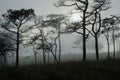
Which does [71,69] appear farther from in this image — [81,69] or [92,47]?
[92,47]

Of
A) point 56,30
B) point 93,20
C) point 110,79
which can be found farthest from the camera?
point 56,30

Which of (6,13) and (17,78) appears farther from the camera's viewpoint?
(6,13)

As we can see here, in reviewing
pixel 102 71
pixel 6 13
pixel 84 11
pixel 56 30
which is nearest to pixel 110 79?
pixel 102 71

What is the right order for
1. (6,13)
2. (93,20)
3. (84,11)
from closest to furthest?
(84,11)
(93,20)
(6,13)

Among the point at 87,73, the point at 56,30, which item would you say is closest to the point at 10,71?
the point at 87,73

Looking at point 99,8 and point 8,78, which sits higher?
point 99,8

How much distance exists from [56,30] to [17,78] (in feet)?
119

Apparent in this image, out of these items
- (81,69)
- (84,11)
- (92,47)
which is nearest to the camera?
(81,69)

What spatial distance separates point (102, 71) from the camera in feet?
41.3

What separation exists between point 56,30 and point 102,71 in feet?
117

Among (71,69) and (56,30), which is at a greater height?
(56,30)

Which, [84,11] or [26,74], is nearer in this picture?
[26,74]

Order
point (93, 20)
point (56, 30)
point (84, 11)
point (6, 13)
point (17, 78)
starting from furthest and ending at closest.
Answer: point (56, 30), point (6, 13), point (93, 20), point (84, 11), point (17, 78)

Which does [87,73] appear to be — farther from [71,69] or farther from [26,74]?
[26,74]
